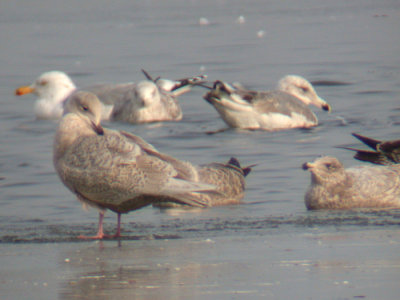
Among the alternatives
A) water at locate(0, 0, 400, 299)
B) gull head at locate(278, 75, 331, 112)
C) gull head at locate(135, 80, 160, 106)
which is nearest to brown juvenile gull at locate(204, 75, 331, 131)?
water at locate(0, 0, 400, 299)

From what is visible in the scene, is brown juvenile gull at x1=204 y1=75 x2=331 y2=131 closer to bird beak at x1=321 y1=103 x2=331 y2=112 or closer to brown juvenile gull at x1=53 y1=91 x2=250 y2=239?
bird beak at x1=321 y1=103 x2=331 y2=112

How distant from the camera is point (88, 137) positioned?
740 cm

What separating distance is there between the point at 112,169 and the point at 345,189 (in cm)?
260

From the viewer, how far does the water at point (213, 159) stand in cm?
549

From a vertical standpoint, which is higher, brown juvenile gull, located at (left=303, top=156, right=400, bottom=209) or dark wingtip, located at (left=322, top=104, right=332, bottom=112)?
brown juvenile gull, located at (left=303, top=156, right=400, bottom=209)

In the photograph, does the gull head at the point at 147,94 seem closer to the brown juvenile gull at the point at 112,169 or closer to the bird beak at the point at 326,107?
the bird beak at the point at 326,107

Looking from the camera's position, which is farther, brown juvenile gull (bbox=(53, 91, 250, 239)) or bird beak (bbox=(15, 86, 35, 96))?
bird beak (bbox=(15, 86, 35, 96))

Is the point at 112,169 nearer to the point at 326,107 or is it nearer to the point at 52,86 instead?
the point at 326,107

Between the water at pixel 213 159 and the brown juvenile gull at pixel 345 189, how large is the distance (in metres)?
0.25

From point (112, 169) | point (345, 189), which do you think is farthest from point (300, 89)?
point (112, 169)

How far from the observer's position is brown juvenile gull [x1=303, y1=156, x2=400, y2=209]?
29.2 feet

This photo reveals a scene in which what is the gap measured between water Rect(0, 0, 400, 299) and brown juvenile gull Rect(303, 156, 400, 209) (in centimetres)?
25

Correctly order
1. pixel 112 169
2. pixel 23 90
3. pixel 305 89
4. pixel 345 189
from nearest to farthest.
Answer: pixel 112 169 → pixel 345 189 → pixel 305 89 → pixel 23 90

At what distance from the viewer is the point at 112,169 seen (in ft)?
23.9
